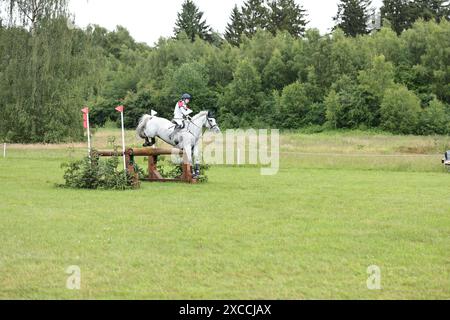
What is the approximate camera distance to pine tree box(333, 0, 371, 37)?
7619cm

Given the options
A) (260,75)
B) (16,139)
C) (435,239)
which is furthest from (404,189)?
(260,75)

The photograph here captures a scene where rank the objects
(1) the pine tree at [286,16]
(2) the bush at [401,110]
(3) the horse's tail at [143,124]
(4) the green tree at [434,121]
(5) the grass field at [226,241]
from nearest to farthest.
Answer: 1. (5) the grass field at [226,241]
2. (3) the horse's tail at [143,124]
3. (4) the green tree at [434,121]
4. (2) the bush at [401,110]
5. (1) the pine tree at [286,16]

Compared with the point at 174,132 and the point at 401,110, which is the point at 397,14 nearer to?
the point at 401,110

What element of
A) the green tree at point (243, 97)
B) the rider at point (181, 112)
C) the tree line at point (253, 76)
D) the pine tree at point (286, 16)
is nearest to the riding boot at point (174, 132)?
the rider at point (181, 112)

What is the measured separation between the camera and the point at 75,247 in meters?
8.26

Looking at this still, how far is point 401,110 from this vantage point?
2050 inches

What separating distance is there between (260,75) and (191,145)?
47.5 metres

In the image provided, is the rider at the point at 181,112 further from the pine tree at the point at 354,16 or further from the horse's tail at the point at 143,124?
the pine tree at the point at 354,16

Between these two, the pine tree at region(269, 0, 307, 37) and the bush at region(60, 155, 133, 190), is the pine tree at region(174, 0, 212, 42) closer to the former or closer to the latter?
the pine tree at region(269, 0, 307, 37)

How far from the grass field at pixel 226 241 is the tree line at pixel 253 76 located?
17.9 metres

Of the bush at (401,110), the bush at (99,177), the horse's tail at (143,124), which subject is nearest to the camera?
the bush at (99,177)

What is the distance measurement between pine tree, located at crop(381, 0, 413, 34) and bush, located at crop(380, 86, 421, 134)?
23.5 meters

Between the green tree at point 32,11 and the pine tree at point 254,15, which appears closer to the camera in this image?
the green tree at point 32,11

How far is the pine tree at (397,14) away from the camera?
73.8 m
